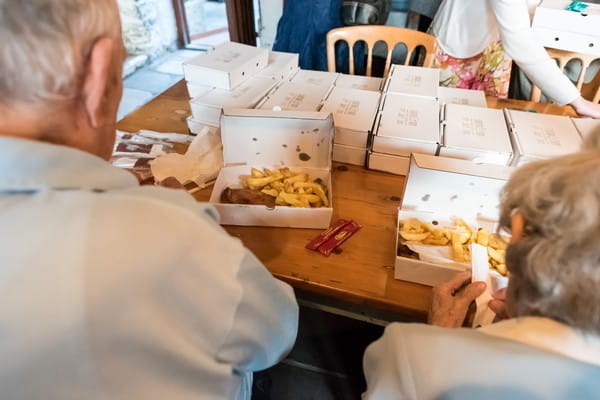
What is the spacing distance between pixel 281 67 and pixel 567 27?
44.2 inches

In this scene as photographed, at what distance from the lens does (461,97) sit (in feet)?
4.57

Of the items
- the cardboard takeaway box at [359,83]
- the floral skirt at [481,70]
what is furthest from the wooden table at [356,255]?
the floral skirt at [481,70]

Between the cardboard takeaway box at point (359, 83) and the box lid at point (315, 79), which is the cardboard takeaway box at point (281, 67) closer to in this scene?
the box lid at point (315, 79)

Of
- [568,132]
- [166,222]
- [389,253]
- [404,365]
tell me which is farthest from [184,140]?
[568,132]

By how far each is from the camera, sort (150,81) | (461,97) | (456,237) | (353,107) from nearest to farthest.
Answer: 1. (456,237)
2. (353,107)
3. (461,97)
4. (150,81)

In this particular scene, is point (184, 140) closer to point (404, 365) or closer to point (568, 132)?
point (404, 365)

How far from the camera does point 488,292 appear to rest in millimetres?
762

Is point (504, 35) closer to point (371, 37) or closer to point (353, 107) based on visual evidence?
point (371, 37)

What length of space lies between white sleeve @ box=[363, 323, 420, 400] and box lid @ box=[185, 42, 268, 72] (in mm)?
1049

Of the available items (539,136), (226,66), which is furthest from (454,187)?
(226,66)

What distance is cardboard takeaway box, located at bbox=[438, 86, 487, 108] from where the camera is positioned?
4.45 ft

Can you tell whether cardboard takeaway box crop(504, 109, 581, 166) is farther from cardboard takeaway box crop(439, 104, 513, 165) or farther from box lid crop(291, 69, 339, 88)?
box lid crop(291, 69, 339, 88)

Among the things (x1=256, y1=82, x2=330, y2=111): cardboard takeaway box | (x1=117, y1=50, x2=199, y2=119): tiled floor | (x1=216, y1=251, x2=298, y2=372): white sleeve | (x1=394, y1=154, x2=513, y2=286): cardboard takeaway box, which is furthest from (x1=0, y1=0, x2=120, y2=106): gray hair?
(x1=117, y1=50, x2=199, y2=119): tiled floor

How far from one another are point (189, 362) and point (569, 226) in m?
0.48
